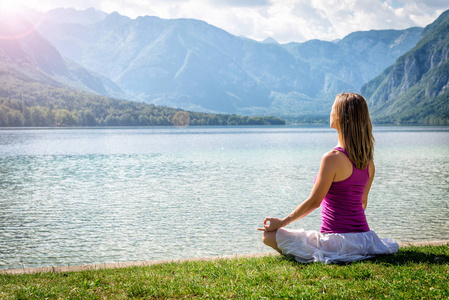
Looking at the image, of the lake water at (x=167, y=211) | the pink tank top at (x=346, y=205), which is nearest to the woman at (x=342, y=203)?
the pink tank top at (x=346, y=205)

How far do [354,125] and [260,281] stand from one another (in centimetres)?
317

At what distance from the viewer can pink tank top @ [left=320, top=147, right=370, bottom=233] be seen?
7.53 meters

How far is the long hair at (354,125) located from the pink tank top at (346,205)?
0.99ft

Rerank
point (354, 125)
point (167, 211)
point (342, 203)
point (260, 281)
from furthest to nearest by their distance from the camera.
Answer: point (167, 211), point (342, 203), point (260, 281), point (354, 125)

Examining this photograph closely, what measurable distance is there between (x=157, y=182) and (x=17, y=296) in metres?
26.8

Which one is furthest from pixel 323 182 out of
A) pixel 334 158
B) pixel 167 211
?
pixel 167 211

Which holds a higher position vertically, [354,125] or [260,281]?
[354,125]

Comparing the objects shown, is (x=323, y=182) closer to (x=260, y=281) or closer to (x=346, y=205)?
(x=346, y=205)

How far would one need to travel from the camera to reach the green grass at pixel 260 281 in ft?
21.4

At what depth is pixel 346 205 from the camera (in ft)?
25.2

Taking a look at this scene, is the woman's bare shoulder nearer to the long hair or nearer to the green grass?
the long hair

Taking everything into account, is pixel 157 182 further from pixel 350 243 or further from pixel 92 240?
pixel 350 243

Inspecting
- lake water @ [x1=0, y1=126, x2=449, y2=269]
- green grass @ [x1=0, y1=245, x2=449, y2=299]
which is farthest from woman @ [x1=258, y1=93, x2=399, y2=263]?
lake water @ [x1=0, y1=126, x2=449, y2=269]

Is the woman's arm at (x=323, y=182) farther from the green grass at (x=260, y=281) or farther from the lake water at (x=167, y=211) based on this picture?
the lake water at (x=167, y=211)
